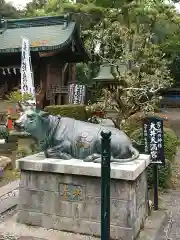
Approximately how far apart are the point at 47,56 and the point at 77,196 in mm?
13558

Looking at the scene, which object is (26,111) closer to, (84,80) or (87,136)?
(87,136)

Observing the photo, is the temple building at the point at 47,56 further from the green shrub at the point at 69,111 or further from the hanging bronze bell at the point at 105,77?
the hanging bronze bell at the point at 105,77

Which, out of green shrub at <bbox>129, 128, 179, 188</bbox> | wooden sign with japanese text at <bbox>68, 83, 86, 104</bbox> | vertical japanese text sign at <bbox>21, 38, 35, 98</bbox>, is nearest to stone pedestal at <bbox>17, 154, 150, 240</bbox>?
green shrub at <bbox>129, 128, 179, 188</bbox>

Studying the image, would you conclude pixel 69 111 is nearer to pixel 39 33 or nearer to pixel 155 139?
pixel 39 33

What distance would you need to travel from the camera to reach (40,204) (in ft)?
16.7

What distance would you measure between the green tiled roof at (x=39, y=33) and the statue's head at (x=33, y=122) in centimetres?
1224

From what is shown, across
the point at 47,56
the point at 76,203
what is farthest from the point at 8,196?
the point at 47,56

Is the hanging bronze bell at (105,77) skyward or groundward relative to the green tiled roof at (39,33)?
groundward

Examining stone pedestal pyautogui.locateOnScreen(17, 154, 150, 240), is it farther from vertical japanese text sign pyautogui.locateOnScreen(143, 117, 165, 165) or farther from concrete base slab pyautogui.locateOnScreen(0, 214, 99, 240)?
vertical japanese text sign pyautogui.locateOnScreen(143, 117, 165, 165)

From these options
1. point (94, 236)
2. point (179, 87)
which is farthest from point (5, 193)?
point (179, 87)

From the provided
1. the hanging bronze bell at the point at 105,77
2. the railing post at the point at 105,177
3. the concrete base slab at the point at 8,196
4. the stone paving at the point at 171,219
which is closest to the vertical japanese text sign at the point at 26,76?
the concrete base slab at the point at 8,196

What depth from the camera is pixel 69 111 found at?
1491 cm

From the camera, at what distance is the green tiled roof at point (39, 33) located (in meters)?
17.1

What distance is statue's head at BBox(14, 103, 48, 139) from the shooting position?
16.4ft
